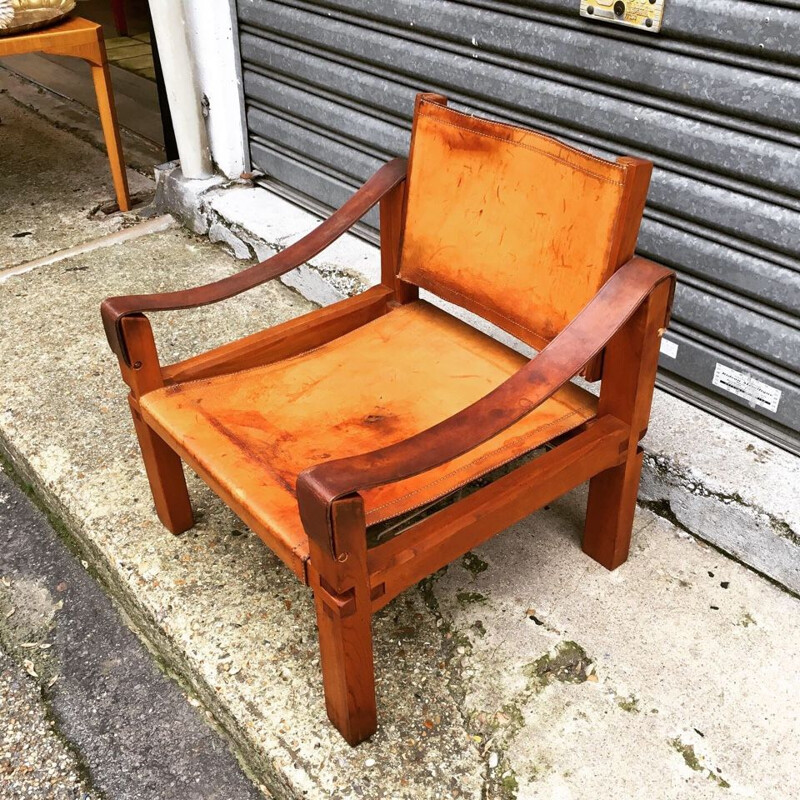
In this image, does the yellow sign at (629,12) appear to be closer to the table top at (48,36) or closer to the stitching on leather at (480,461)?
the stitching on leather at (480,461)

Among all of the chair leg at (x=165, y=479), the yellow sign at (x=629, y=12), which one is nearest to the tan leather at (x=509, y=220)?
the yellow sign at (x=629, y=12)

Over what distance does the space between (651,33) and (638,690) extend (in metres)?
1.53

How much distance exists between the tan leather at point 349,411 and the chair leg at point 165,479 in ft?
0.37

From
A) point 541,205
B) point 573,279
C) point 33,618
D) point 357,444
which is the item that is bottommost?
point 33,618

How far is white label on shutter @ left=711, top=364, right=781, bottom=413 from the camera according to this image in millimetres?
2147

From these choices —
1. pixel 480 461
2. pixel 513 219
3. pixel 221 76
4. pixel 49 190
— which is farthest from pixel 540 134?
pixel 49 190

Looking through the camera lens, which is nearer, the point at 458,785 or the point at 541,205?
the point at 458,785

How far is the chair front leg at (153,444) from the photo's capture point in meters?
1.88

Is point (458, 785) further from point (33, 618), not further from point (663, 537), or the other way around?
point (33, 618)

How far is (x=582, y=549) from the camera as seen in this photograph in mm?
2141

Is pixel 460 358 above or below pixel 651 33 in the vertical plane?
below

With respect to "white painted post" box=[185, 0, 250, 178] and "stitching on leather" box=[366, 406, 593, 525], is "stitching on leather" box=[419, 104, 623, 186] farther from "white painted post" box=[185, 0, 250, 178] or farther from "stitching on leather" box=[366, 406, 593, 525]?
"white painted post" box=[185, 0, 250, 178]

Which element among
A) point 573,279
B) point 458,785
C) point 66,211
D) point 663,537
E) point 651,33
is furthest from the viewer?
point 66,211

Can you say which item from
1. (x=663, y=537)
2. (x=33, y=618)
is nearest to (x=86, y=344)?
(x=33, y=618)
